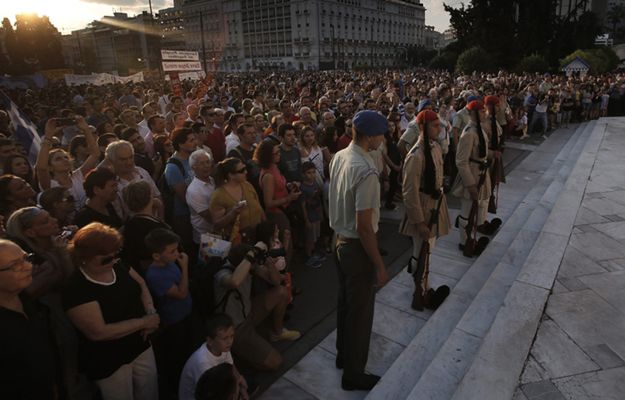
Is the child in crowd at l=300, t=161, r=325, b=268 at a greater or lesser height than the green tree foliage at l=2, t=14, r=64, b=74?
lesser

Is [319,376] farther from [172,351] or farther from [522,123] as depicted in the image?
[522,123]

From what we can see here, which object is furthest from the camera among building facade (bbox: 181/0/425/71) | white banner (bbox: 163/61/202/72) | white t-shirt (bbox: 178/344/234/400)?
building facade (bbox: 181/0/425/71)

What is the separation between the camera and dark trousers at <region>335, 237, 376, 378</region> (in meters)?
2.96

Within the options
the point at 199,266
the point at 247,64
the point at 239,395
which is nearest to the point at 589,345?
the point at 239,395

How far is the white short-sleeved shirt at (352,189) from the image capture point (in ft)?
9.04

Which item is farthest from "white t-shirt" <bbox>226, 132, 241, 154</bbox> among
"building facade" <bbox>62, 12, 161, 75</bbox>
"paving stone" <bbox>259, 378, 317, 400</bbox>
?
"building facade" <bbox>62, 12, 161, 75</bbox>

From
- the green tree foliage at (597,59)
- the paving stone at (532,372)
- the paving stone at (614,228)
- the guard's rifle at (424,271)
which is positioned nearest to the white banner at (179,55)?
the guard's rifle at (424,271)

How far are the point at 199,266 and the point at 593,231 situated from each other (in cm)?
547

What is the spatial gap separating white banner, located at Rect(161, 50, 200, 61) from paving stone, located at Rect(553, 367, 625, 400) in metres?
11.2

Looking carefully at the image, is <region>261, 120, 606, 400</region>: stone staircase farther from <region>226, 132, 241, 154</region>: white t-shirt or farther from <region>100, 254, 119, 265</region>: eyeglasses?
<region>226, 132, 241, 154</region>: white t-shirt

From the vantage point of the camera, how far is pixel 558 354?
3221mm

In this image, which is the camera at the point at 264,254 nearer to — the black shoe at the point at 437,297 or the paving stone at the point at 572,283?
the black shoe at the point at 437,297

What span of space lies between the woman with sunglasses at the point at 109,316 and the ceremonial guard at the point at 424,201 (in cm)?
253

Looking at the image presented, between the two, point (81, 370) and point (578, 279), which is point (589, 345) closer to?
point (578, 279)
